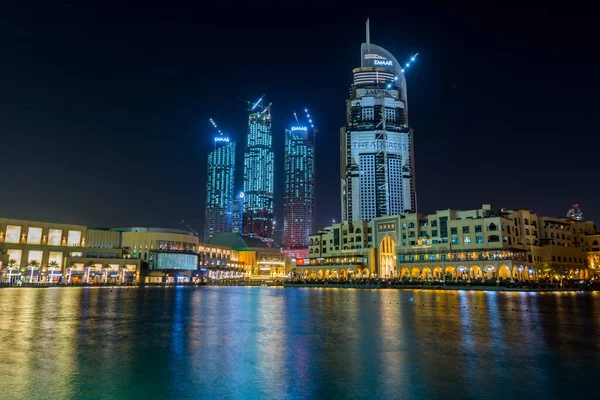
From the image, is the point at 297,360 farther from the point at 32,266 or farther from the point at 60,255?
the point at 60,255

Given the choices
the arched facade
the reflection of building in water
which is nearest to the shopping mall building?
the reflection of building in water

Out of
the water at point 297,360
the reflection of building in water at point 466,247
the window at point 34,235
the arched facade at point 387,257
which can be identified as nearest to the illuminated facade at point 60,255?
the window at point 34,235

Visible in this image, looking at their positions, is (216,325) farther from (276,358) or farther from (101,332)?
(276,358)

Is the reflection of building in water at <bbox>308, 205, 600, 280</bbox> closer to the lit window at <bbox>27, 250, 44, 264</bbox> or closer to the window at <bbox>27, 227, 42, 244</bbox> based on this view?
the lit window at <bbox>27, 250, 44, 264</bbox>

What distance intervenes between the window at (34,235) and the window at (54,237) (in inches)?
121

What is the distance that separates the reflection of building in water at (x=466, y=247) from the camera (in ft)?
374

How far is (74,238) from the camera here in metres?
140

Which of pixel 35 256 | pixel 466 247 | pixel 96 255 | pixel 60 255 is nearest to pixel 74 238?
pixel 60 255

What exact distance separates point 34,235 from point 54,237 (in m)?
6.34

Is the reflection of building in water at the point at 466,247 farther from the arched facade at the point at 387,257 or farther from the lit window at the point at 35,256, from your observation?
the lit window at the point at 35,256

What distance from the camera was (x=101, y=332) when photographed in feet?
76.3

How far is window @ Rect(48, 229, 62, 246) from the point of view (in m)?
133

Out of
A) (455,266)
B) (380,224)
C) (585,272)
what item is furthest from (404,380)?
(585,272)

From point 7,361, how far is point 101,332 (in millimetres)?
8123
